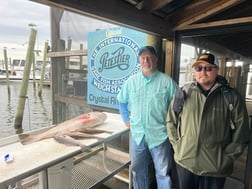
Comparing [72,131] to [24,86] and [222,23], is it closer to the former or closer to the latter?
[222,23]

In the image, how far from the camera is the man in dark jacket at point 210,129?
136 cm

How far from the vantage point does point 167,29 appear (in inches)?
82.7

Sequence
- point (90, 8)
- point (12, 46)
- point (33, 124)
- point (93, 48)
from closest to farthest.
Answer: point (90, 8) < point (93, 48) < point (33, 124) < point (12, 46)

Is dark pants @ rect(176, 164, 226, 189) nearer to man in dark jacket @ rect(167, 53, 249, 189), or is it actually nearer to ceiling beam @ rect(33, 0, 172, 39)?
man in dark jacket @ rect(167, 53, 249, 189)

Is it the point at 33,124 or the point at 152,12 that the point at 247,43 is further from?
the point at 33,124

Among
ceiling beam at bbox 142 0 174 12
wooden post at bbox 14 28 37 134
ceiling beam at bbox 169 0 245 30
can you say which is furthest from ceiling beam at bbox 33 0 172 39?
A: wooden post at bbox 14 28 37 134

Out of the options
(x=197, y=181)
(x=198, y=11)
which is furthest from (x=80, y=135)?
(x=198, y=11)

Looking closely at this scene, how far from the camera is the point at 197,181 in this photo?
1522 mm

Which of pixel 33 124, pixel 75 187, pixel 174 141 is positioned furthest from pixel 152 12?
pixel 33 124

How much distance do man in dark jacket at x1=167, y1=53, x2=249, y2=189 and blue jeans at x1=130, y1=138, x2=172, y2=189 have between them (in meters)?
0.29

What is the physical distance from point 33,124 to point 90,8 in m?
6.96

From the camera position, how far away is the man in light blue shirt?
5.71ft

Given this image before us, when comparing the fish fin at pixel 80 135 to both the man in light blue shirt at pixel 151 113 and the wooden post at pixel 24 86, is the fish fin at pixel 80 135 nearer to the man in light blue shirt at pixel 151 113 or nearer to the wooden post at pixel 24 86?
the man in light blue shirt at pixel 151 113

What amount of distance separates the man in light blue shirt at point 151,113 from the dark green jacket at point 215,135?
1.11 feet
